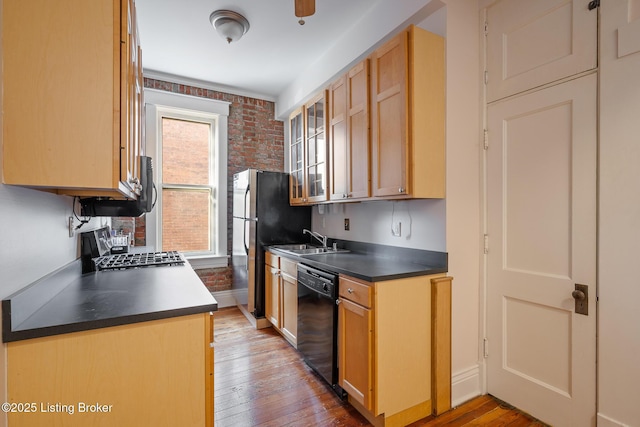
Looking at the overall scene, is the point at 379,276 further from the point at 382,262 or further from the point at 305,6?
the point at 305,6

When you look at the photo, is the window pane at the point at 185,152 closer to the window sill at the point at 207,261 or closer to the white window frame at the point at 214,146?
the white window frame at the point at 214,146

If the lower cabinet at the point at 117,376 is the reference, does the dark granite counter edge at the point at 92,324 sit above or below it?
above

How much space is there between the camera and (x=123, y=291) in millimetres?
1540

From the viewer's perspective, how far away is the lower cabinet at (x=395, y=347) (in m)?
1.84

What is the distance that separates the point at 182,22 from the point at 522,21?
270 cm

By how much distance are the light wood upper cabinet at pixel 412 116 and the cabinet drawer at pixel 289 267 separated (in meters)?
1.07

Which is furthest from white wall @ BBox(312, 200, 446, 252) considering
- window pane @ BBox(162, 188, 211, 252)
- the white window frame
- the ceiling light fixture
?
the ceiling light fixture

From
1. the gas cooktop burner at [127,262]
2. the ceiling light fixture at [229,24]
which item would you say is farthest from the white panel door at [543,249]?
the gas cooktop burner at [127,262]

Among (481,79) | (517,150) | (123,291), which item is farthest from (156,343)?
(481,79)

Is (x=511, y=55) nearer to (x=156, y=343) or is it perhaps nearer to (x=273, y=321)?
(x=156, y=343)

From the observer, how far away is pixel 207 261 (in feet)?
13.5

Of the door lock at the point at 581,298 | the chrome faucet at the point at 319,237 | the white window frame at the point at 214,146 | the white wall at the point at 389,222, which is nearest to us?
Result: the door lock at the point at 581,298

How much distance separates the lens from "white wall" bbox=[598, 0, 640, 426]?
1.53 metres

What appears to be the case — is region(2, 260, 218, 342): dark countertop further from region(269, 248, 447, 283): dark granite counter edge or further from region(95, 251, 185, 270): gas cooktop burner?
region(269, 248, 447, 283): dark granite counter edge
